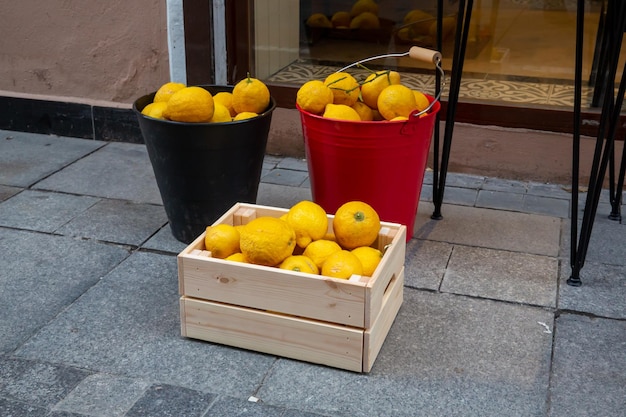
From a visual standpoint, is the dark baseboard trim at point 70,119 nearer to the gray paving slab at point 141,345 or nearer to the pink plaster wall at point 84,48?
the pink plaster wall at point 84,48

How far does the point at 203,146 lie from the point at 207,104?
203mm

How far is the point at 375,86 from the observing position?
356 cm

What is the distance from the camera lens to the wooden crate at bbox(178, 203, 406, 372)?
8.80 feet

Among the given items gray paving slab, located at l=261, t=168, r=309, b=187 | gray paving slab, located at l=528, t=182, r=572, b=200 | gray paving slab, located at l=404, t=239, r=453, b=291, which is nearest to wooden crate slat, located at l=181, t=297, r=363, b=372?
gray paving slab, located at l=404, t=239, r=453, b=291

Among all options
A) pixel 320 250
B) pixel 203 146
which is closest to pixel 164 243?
pixel 203 146

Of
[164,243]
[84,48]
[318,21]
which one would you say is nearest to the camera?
[164,243]

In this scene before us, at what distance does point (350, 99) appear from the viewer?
356 cm

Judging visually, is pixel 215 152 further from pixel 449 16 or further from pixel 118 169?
pixel 449 16

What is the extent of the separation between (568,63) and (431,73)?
79 cm

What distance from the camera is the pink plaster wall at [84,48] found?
491cm

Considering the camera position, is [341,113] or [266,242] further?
[341,113]

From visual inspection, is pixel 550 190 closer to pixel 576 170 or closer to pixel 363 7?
pixel 576 170

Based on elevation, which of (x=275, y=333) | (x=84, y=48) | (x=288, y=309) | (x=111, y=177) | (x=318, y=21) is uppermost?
(x=318, y=21)

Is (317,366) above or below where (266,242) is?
below
